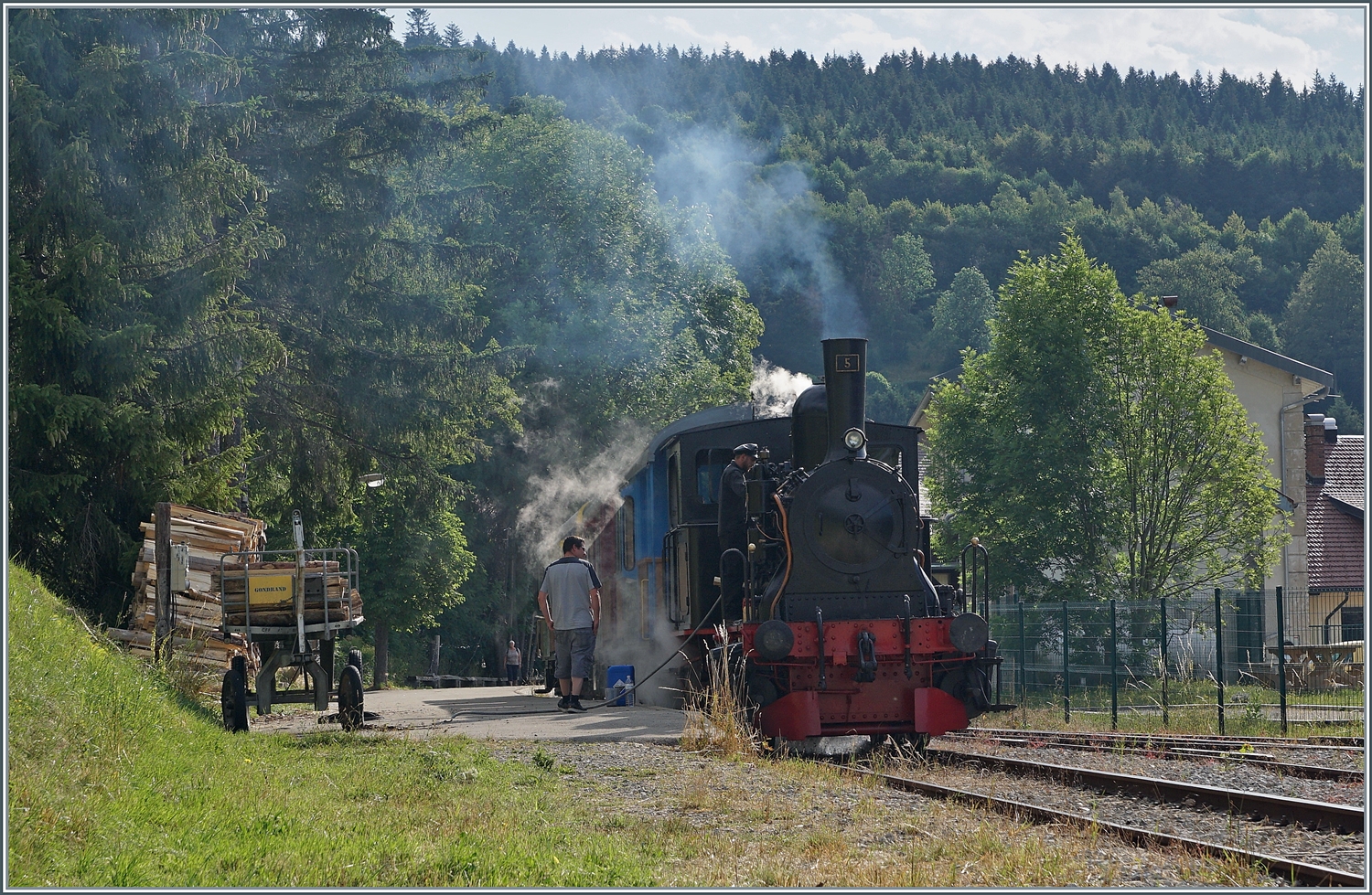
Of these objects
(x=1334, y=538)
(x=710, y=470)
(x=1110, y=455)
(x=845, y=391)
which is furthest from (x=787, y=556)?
(x=1334, y=538)

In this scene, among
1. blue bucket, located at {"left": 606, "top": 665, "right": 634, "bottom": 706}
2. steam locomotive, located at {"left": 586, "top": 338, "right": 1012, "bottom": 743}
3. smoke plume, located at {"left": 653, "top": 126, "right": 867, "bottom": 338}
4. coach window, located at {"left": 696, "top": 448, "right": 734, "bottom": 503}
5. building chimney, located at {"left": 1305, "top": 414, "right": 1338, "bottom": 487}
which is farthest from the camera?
smoke plume, located at {"left": 653, "top": 126, "right": 867, "bottom": 338}

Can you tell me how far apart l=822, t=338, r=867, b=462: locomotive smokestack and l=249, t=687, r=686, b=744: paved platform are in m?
3.06

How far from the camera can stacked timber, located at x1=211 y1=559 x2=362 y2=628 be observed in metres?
12.6

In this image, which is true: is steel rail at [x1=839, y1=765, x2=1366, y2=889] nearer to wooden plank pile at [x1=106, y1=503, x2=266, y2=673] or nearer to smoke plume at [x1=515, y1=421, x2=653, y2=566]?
wooden plank pile at [x1=106, y1=503, x2=266, y2=673]

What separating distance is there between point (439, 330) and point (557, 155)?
60.2 ft

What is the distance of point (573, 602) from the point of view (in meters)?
14.2

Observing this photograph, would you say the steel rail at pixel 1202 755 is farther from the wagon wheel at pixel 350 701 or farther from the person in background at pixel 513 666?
the person in background at pixel 513 666

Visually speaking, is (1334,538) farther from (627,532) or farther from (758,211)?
(627,532)

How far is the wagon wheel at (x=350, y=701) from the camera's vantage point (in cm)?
1301

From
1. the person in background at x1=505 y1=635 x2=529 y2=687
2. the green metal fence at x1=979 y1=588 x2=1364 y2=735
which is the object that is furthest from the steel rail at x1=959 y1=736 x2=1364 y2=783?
the person in background at x1=505 y1=635 x2=529 y2=687

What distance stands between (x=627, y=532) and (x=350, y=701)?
5946 mm

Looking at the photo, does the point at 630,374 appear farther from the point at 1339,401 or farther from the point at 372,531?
the point at 1339,401

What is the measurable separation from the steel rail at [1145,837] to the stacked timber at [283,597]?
574 cm

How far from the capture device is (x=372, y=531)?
125 feet
